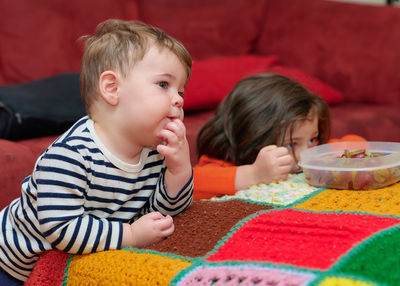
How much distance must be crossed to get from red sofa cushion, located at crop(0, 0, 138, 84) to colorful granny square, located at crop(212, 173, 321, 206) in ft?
3.71

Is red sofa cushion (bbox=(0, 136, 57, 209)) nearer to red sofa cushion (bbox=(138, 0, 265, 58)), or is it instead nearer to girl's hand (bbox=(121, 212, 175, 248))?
girl's hand (bbox=(121, 212, 175, 248))

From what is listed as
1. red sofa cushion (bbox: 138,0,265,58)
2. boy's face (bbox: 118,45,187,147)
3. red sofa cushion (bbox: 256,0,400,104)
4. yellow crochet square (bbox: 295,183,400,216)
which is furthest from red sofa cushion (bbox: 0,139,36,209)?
red sofa cushion (bbox: 256,0,400,104)

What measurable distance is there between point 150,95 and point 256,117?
1.73ft

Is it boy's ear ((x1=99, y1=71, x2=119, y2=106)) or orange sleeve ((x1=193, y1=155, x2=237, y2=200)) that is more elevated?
boy's ear ((x1=99, y1=71, x2=119, y2=106))

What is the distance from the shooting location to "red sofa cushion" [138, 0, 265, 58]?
2414 millimetres

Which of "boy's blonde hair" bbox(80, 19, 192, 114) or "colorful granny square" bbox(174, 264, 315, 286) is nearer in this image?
"colorful granny square" bbox(174, 264, 315, 286)

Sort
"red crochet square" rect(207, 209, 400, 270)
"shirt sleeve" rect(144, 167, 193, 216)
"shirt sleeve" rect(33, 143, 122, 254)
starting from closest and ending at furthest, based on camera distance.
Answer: "red crochet square" rect(207, 209, 400, 270) < "shirt sleeve" rect(33, 143, 122, 254) < "shirt sleeve" rect(144, 167, 193, 216)

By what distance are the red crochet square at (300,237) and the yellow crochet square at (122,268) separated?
0.25 feet

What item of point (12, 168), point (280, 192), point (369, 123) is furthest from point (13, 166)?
point (369, 123)

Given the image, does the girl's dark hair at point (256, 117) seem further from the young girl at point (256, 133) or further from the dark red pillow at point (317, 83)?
the dark red pillow at point (317, 83)

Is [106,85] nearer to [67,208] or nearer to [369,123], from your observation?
[67,208]

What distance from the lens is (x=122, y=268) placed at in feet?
2.90

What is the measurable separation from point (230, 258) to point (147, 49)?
0.42 m

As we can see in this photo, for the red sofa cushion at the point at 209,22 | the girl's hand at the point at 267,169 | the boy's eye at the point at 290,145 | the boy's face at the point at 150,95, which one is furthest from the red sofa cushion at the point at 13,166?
the red sofa cushion at the point at 209,22
